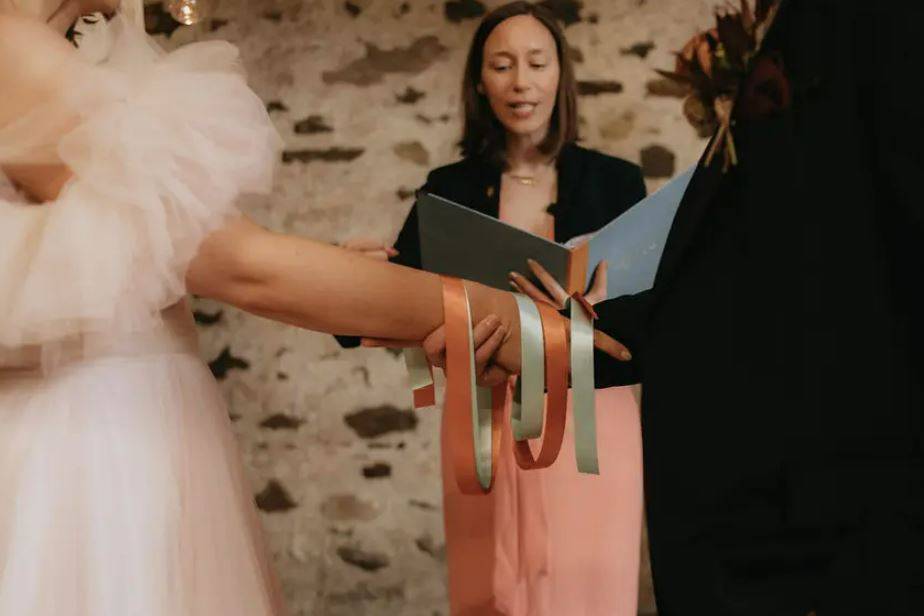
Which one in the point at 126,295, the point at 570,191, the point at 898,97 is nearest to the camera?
the point at 898,97

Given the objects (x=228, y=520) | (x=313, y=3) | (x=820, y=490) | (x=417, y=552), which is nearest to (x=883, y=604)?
(x=820, y=490)

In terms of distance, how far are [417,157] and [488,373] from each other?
1.35 m

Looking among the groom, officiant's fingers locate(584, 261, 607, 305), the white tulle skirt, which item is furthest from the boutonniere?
the white tulle skirt

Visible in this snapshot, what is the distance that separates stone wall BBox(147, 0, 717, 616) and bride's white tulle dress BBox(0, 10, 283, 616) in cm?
126

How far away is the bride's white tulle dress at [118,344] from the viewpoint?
0.88m

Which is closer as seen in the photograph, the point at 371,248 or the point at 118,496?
the point at 118,496

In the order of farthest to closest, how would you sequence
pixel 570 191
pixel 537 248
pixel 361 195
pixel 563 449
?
pixel 361 195, pixel 570 191, pixel 563 449, pixel 537 248

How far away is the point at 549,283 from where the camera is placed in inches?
48.1

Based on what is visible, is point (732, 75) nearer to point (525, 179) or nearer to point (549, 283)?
point (549, 283)

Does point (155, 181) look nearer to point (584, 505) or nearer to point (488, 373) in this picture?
point (488, 373)

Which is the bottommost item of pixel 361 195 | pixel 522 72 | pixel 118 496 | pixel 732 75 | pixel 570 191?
pixel 118 496

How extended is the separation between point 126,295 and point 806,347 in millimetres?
687

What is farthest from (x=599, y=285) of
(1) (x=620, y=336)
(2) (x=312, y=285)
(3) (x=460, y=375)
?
(2) (x=312, y=285)

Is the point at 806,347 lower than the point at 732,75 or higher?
lower
